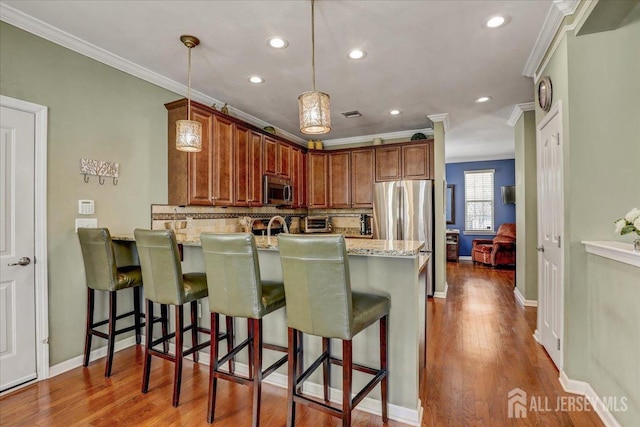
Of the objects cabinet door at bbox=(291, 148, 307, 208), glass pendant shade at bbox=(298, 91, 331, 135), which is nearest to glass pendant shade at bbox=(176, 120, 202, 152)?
glass pendant shade at bbox=(298, 91, 331, 135)

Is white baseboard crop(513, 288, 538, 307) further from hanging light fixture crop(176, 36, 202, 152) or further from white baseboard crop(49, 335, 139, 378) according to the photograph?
white baseboard crop(49, 335, 139, 378)

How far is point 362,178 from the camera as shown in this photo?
18.0 ft

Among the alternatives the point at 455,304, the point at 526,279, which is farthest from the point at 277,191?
the point at 526,279

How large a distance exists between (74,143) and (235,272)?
6.37 feet

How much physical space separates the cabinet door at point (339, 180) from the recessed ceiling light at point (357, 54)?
8.88 feet

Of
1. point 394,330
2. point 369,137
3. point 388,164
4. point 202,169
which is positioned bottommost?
point 394,330

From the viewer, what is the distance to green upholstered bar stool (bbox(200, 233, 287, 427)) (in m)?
1.85

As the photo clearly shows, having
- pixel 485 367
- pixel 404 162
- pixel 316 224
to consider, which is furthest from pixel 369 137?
pixel 485 367

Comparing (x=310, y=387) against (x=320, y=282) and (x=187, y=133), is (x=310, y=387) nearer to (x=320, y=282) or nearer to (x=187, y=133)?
(x=320, y=282)

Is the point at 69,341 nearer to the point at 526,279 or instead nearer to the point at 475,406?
the point at 475,406

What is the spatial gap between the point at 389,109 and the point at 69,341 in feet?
13.8

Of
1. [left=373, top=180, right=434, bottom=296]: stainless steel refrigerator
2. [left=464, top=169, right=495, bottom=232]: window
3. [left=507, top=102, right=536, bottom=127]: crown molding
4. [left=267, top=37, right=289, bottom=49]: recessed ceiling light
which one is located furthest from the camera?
[left=464, top=169, right=495, bottom=232]: window

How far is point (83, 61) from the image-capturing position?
8.96 feet

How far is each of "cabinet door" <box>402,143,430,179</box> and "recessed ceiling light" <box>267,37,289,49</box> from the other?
2982 mm
